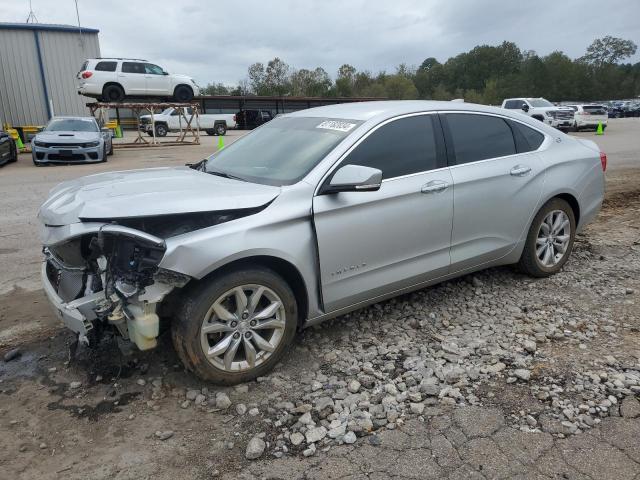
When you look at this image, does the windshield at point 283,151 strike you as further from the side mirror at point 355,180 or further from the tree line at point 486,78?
the tree line at point 486,78

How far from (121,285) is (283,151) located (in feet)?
4.95

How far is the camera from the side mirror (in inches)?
118

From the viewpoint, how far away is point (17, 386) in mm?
2990

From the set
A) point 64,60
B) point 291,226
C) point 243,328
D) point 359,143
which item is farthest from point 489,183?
point 64,60

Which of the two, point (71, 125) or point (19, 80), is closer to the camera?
point (71, 125)

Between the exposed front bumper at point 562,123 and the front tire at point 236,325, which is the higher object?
the exposed front bumper at point 562,123

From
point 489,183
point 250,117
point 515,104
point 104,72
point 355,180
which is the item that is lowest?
point 489,183

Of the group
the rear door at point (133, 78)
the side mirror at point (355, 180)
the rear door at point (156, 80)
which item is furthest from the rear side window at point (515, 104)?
the side mirror at point (355, 180)

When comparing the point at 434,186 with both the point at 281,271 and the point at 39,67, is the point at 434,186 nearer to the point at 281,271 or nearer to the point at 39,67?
the point at 281,271

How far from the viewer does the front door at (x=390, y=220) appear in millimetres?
3148

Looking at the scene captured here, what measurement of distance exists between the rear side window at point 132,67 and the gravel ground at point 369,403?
1965 cm

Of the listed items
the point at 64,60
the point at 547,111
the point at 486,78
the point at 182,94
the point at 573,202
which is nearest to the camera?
the point at 573,202

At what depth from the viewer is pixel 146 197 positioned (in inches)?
111

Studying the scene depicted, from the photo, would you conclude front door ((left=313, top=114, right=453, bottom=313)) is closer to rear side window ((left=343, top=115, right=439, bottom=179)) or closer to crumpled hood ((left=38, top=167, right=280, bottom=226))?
rear side window ((left=343, top=115, right=439, bottom=179))
